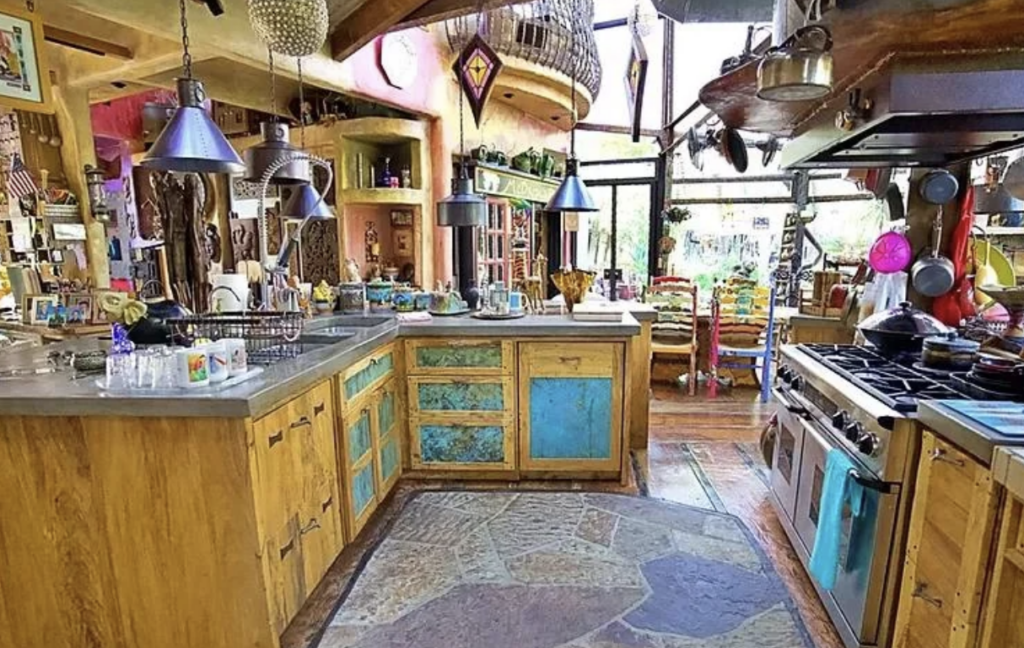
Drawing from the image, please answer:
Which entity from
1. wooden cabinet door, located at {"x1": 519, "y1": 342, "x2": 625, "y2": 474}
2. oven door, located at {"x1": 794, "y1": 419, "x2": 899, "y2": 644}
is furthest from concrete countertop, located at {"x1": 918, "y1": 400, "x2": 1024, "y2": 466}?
wooden cabinet door, located at {"x1": 519, "y1": 342, "x2": 625, "y2": 474}

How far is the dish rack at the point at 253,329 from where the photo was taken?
2.10 metres

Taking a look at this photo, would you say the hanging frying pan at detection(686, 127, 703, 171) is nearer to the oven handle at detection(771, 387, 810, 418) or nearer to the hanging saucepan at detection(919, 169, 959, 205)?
the hanging saucepan at detection(919, 169, 959, 205)

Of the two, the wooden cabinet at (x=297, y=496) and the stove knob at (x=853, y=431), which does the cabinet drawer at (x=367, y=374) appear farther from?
the stove knob at (x=853, y=431)

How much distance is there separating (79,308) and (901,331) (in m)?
4.37

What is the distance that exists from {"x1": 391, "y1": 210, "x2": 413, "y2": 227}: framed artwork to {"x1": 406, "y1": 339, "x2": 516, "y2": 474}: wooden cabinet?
80.9 inches

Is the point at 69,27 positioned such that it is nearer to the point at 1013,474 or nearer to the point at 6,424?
the point at 6,424

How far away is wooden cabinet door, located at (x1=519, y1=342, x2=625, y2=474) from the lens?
3.01 m

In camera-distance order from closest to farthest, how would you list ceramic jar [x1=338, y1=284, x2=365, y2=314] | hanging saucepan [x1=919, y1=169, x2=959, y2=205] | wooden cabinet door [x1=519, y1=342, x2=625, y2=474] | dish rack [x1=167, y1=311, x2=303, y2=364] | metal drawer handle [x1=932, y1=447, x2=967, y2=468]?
metal drawer handle [x1=932, y1=447, x2=967, y2=468], dish rack [x1=167, y1=311, x2=303, y2=364], hanging saucepan [x1=919, y1=169, x2=959, y2=205], wooden cabinet door [x1=519, y1=342, x2=625, y2=474], ceramic jar [x1=338, y1=284, x2=365, y2=314]

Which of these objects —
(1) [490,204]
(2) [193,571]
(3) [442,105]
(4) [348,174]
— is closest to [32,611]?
(2) [193,571]

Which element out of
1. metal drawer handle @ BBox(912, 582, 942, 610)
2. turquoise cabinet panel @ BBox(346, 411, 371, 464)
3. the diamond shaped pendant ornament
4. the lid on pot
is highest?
the diamond shaped pendant ornament

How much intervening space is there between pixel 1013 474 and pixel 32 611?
9.04ft

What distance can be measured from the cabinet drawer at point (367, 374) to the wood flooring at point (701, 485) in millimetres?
690

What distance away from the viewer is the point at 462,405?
311 cm

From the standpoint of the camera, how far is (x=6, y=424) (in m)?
1.69
